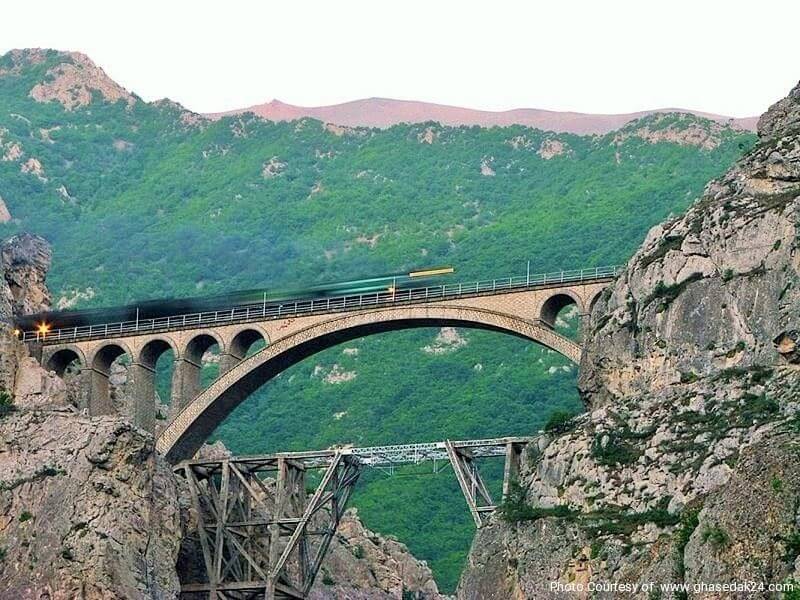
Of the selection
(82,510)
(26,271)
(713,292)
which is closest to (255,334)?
(82,510)

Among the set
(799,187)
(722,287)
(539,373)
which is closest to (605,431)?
(722,287)

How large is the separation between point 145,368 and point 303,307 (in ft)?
34.9

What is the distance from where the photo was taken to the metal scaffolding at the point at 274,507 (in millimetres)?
103688

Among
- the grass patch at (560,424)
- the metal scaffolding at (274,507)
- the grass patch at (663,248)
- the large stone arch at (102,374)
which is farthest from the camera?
the large stone arch at (102,374)

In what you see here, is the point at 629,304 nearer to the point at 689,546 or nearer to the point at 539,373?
the point at 689,546

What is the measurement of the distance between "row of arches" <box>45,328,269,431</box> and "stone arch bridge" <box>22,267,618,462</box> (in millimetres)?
Answer: 60

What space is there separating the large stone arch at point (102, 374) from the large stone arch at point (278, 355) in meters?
6.17

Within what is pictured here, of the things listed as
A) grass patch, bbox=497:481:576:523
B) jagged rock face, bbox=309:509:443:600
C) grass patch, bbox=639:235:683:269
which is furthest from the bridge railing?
jagged rock face, bbox=309:509:443:600

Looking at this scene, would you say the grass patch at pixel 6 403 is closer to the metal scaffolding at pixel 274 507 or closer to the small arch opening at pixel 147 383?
the small arch opening at pixel 147 383

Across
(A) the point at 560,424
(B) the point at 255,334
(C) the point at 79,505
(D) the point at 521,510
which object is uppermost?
(B) the point at 255,334

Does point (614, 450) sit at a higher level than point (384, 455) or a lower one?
higher

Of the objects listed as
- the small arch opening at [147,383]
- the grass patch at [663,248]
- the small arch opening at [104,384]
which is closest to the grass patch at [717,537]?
the grass patch at [663,248]

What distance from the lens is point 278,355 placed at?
113m

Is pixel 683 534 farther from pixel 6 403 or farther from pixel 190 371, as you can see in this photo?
pixel 6 403
